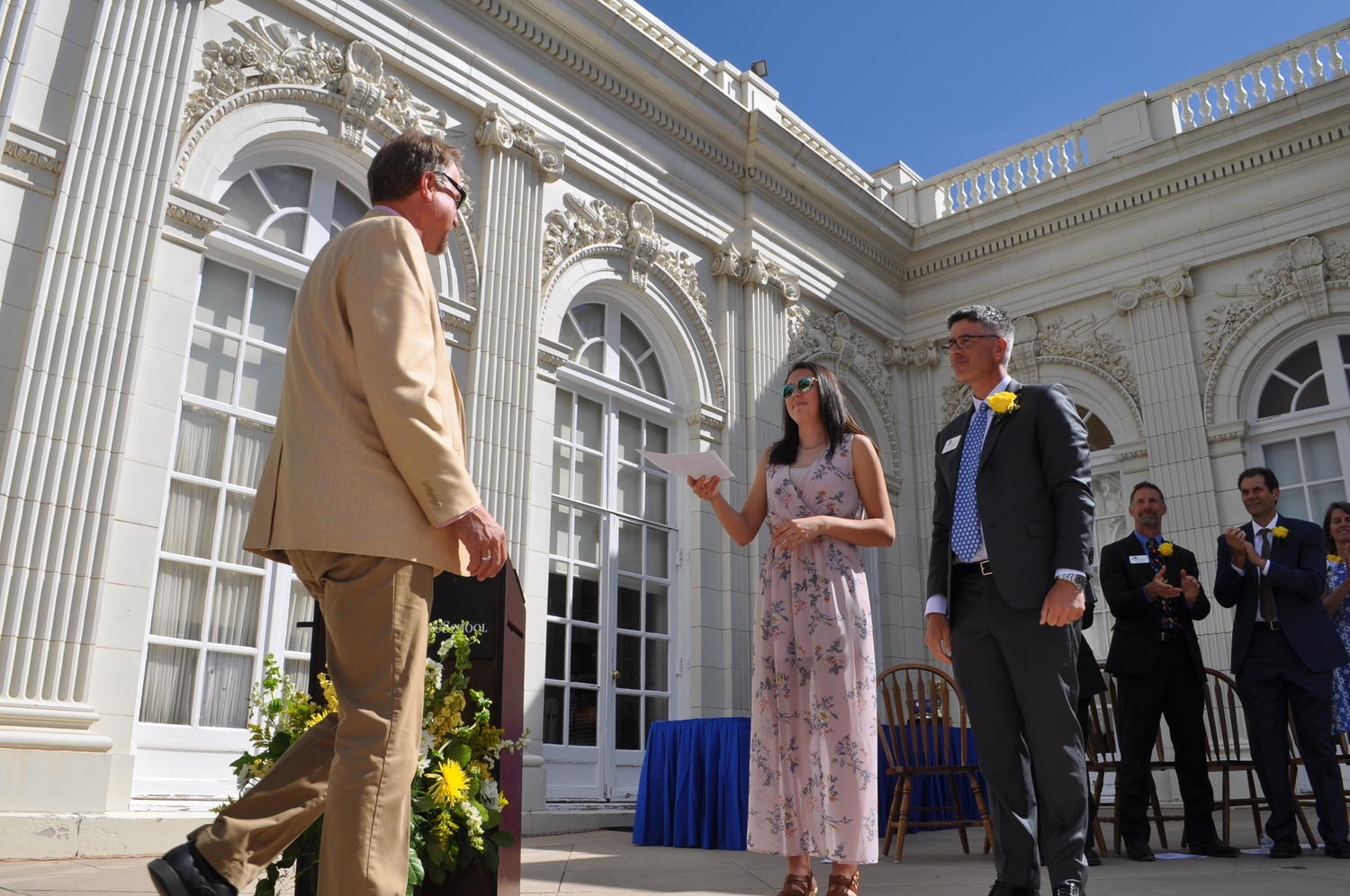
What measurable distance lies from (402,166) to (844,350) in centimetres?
757

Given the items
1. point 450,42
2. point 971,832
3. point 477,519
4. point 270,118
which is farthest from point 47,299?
point 971,832

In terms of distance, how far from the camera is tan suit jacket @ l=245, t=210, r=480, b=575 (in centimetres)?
170

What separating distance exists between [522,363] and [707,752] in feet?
8.68

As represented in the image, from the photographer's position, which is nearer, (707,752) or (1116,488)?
(707,752)

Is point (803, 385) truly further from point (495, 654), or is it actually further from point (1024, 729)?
point (495, 654)

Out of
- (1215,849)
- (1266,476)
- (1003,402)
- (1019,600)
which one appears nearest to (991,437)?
(1003,402)

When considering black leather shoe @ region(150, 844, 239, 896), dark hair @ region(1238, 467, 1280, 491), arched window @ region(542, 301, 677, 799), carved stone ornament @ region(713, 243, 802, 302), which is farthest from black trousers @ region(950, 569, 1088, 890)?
carved stone ornament @ region(713, 243, 802, 302)

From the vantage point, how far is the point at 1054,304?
361 inches

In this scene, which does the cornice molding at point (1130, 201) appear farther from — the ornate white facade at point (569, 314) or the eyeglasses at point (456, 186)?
the eyeglasses at point (456, 186)

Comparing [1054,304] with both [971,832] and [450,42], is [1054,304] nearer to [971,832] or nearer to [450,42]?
[971,832]

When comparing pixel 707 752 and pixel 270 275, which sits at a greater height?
pixel 270 275

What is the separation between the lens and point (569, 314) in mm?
7168

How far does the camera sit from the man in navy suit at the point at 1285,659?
3812 millimetres

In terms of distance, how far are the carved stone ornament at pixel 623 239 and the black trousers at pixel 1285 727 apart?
15.3ft
